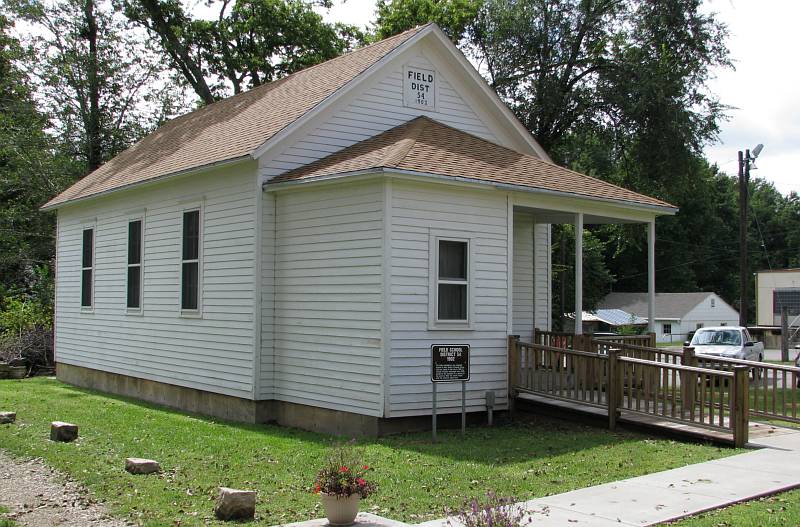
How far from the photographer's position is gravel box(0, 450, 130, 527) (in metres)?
7.95

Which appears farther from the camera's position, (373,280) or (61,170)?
(61,170)

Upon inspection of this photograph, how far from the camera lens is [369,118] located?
50.8 feet

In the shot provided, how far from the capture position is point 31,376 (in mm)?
24531

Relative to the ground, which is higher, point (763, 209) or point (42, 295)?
point (763, 209)

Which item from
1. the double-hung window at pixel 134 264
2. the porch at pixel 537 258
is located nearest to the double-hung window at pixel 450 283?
the porch at pixel 537 258

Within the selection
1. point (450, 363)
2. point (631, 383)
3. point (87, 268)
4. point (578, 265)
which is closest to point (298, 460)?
point (450, 363)

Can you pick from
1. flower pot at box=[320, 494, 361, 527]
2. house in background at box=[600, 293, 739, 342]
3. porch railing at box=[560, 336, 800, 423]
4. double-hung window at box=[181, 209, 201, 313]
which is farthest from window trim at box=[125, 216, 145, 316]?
house in background at box=[600, 293, 739, 342]

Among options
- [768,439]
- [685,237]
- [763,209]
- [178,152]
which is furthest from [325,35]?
[763,209]

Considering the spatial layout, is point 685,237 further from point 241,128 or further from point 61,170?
point 241,128

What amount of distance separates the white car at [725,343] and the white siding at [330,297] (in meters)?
15.5

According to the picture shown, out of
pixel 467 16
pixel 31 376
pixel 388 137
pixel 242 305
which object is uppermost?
pixel 467 16

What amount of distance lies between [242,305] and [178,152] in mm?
5721

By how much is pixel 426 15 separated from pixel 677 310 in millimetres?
43623

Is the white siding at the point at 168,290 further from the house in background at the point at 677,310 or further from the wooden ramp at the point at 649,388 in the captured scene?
the house in background at the point at 677,310
